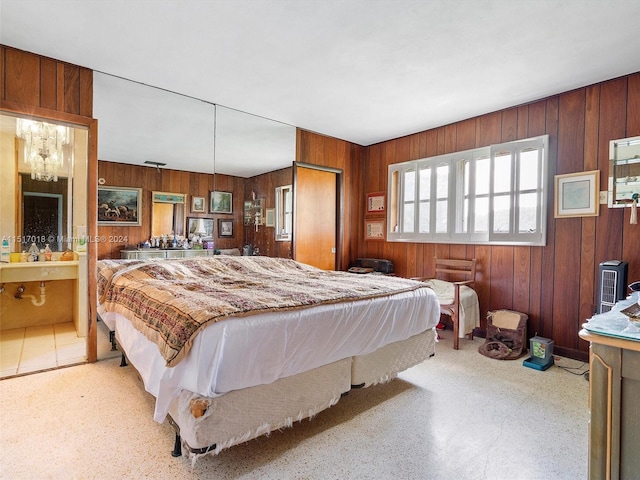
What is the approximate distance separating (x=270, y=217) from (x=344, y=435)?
2706 millimetres

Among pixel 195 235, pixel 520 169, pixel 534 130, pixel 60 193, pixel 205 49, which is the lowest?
pixel 195 235

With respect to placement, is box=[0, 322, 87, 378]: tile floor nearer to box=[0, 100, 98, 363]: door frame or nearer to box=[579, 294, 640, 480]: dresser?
box=[0, 100, 98, 363]: door frame

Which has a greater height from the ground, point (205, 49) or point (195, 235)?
point (205, 49)

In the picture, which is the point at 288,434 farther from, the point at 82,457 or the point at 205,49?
the point at 205,49

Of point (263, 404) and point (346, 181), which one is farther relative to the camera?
point (346, 181)

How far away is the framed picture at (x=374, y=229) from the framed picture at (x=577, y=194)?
2.18 m

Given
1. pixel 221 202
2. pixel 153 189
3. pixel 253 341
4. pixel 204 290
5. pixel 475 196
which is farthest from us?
pixel 475 196

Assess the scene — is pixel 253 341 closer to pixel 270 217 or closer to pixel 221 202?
pixel 221 202

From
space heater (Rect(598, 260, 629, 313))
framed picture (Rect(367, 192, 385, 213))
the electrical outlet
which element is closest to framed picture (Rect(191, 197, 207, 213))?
framed picture (Rect(367, 192, 385, 213))

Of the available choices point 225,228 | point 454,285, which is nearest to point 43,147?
point 225,228

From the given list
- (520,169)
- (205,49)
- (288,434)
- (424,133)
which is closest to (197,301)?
(288,434)

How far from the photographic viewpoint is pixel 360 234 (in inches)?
205

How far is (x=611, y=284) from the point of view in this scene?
2.62 meters

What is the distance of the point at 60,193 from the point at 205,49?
1931mm
